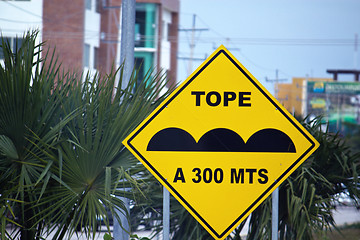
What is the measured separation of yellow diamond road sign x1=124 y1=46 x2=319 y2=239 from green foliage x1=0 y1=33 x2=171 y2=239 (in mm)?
1162

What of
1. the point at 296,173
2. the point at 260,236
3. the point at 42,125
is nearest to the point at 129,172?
the point at 42,125

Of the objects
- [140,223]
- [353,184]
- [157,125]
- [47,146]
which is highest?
[157,125]

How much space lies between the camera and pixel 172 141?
195 inches

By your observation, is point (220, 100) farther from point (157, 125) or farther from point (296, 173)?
point (296, 173)

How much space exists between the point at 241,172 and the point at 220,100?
0.62 m

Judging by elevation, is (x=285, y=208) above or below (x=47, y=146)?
below

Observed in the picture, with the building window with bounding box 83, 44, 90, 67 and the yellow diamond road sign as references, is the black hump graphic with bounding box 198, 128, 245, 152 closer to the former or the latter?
the yellow diamond road sign

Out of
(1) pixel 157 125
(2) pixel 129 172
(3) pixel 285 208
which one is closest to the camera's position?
(1) pixel 157 125

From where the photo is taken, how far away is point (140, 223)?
7805 mm

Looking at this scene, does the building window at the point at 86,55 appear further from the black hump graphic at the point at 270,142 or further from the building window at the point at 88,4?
the black hump graphic at the point at 270,142

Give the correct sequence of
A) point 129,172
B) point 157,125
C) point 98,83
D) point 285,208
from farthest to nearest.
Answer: point 285,208 < point 98,83 < point 129,172 < point 157,125

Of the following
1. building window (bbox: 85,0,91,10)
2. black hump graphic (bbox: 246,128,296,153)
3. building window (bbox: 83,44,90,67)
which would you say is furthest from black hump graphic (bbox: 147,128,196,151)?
building window (bbox: 85,0,91,10)

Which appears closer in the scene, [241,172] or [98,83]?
[241,172]

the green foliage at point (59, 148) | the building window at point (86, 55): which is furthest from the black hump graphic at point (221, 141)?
the building window at point (86, 55)
